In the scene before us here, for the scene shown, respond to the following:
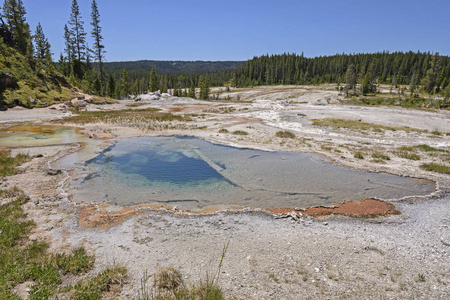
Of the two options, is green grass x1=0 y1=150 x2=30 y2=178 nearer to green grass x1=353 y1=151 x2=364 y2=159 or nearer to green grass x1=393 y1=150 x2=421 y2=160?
green grass x1=353 y1=151 x2=364 y2=159

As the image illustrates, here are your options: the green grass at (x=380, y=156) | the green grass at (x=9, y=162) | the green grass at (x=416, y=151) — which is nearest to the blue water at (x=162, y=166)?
the green grass at (x=9, y=162)

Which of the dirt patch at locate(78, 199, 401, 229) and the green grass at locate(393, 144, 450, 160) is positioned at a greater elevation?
the green grass at locate(393, 144, 450, 160)

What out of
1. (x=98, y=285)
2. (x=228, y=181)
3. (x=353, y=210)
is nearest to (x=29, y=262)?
(x=98, y=285)

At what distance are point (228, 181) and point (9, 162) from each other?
52.7ft

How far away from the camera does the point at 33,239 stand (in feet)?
27.0

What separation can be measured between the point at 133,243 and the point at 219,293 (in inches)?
178

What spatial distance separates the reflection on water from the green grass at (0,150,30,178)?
14.1ft

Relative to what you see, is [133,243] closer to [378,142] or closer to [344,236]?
[344,236]

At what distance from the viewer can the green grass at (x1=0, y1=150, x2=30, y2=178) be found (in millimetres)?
14483

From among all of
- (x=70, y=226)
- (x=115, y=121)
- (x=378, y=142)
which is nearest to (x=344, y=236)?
(x=70, y=226)

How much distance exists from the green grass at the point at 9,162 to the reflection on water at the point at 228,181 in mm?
4297

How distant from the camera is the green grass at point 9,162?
1448 centimetres

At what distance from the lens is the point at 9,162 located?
16.2 meters

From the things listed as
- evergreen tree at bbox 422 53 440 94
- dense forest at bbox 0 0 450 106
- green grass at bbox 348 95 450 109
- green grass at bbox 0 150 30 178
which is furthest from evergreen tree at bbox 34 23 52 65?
evergreen tree at bbox 422 53 440 94
